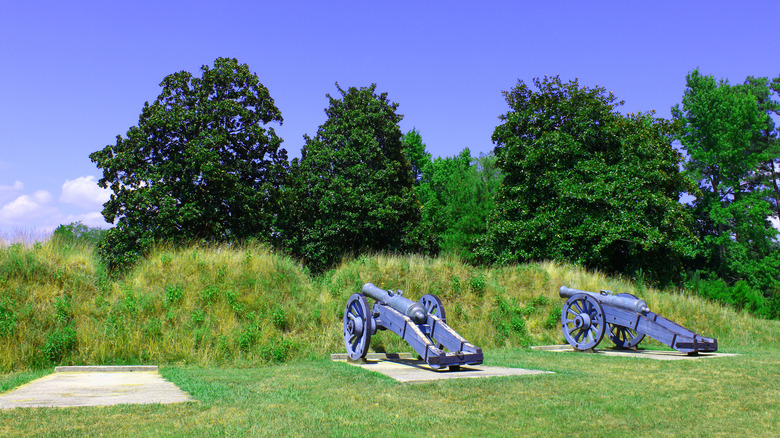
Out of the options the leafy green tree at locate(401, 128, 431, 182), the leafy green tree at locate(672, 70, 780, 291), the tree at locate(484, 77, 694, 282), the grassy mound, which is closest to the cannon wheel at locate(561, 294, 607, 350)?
the grassy mound

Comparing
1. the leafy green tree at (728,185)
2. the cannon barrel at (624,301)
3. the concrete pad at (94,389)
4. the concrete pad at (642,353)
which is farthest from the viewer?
the leafy green tree at (728,185)

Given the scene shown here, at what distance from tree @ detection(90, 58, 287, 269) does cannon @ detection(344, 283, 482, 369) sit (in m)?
11.9

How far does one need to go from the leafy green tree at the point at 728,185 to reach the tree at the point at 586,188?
10.4m

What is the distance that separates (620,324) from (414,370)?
561 cm

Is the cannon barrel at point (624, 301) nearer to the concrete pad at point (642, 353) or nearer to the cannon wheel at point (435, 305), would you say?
the concrete pad at point (642, 353)

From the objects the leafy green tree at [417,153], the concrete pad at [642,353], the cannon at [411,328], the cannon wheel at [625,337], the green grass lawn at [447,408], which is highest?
the leafy green tree at [417,153]

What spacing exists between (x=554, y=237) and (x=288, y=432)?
2001cm

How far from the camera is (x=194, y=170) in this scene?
21.6m

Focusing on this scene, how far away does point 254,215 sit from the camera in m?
22.7

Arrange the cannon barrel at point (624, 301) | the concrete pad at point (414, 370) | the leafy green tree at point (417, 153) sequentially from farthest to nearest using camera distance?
the leafy green tree at point (417, 153)
the cannon barrel at point (624, 301)
the concrete pad at point (414, 370)

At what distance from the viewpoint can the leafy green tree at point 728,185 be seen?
3397 centimetres

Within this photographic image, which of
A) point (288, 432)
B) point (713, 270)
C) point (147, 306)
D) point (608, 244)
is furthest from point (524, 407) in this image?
point (713, 270)

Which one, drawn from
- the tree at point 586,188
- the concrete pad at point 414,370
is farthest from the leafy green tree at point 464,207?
the concrete pad at point 414,370

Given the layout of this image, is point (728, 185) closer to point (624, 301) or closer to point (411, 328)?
point (624, 301)
